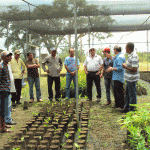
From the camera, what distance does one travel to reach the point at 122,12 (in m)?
7.85

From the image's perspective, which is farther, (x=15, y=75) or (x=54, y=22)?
(x=54, y=22)

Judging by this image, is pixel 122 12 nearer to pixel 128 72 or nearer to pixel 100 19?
pixel 100 19

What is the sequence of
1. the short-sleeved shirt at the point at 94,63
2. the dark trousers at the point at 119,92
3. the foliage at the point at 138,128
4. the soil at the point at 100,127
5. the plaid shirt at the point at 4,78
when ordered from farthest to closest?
the short-sleeved shirt at the point at 94,63, the dark trousers at the point at 119,92, the plaid shirt at the point at 4,78, the soil at the point at 100,127, the foliage at the point at 138,128

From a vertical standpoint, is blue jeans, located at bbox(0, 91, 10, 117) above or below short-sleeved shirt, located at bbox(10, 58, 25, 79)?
below

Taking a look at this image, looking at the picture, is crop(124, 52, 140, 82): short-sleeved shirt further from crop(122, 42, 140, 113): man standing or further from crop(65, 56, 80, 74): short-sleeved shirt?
crop(65, 56, 80, 74): short-sleeved shirt

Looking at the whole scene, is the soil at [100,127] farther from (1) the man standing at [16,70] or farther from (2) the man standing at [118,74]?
(1) the man standing at [16,70]

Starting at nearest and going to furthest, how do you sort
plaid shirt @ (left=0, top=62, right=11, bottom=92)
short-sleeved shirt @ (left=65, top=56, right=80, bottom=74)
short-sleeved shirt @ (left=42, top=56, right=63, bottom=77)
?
1. plaid shirt @ (left=0, top=62, right=11, bottom=92)
2. short-sleeved shirt @ (left=42, top=56, right=63, bottom=77)
3. short-sleeved shirt @ (left=65, top=56, right=80, bottom=74)

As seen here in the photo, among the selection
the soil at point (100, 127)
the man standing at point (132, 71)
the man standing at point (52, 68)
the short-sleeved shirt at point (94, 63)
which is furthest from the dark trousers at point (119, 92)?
the man standing at point (52, 68)

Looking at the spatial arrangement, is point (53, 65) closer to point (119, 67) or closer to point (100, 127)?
point (119, 67)

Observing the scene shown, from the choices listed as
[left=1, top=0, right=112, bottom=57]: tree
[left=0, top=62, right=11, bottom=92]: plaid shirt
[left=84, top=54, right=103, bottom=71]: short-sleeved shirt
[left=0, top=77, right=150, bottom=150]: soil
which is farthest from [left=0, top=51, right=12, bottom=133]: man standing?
[left=1, top=0, right=112, bottom=57]: tree

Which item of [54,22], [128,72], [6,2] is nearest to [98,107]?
[128,72]

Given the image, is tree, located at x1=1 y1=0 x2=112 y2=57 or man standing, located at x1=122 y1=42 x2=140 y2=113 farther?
tree, located at x1=1 y1=0 x2=112 y2=57

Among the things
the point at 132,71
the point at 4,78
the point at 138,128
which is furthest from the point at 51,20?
the point at 138,128

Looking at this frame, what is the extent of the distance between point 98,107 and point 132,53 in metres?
1.94
